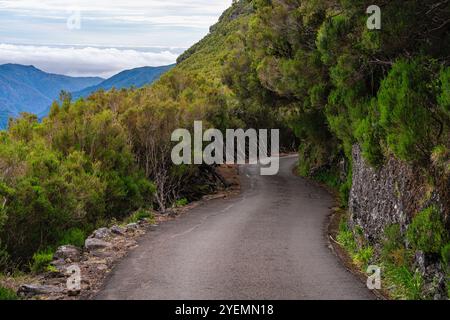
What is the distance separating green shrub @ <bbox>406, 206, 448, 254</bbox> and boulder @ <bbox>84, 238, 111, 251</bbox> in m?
6.65

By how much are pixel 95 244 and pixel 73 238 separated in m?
1.66

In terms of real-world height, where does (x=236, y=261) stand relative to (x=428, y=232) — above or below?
→ below

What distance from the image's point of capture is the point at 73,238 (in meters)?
13.4

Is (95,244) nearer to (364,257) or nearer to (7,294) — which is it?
(7,294)

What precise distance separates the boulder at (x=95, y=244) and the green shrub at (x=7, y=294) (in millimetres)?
3440

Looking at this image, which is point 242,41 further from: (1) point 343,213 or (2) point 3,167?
(2) point 3,167

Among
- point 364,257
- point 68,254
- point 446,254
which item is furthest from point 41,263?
point 446,254

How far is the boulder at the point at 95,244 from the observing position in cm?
1187

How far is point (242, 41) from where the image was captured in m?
29.7

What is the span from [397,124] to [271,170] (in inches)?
949

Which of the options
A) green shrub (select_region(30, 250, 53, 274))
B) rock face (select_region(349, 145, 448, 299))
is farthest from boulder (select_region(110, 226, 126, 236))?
rock face (select_region(349, 145, 448, 299))

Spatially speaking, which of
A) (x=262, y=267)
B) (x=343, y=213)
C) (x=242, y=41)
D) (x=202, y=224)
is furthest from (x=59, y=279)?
(x=242, y=41)

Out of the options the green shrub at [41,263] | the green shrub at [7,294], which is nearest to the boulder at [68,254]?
the green shrub at [41,263]

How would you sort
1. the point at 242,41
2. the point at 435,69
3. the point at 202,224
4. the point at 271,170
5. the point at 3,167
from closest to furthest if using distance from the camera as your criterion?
1. the point at 435,69
2. the point at 3,167
3. the point at 202,224
4. the point at 242,41
5. the point at 271,170
